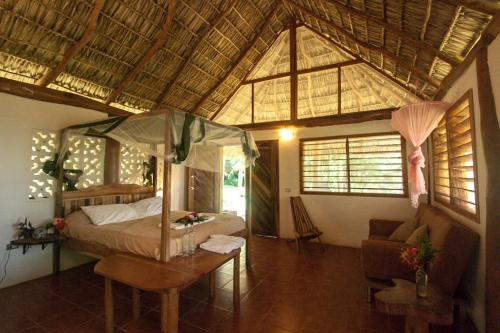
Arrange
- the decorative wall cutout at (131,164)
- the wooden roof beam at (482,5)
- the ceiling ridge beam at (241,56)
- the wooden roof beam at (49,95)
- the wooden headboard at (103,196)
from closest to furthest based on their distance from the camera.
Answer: the wooden roof beam at (482,5)
the wooden roof beam at (49,95)
the wooden headboard at (103,196)
the decorative wall cutout at (131,164)
the ceiling ridge beam at (241,56)

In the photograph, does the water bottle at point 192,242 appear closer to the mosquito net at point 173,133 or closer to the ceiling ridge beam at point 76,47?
the mosquito net at point 173,133

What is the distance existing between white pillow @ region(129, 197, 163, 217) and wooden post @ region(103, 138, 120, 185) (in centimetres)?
53

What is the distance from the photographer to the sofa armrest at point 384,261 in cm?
230

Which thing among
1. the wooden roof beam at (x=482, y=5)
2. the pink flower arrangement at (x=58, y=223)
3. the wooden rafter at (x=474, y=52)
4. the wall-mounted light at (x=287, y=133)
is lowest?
the pink flower arrangement at (x=58, y=223)

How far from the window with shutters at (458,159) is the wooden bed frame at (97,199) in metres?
2.59

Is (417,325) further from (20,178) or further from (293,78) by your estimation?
(293,78)

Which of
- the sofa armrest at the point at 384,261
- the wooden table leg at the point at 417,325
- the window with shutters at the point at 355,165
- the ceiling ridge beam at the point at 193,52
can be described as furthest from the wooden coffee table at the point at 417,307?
the ceiling ridge beam at the point at 193,52

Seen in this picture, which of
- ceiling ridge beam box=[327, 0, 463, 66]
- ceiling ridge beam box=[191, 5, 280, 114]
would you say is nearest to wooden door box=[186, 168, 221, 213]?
ceiling ridge beam box=[191, 5, 280, 114]

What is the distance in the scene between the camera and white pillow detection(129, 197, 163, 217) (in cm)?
363

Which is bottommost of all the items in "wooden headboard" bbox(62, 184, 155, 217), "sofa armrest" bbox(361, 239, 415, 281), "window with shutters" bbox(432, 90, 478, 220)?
"sofa armrest" bbox(361, 239, 415, 281)

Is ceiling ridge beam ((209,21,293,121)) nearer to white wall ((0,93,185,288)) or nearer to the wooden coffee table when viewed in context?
white wall ((0,93,185,288))

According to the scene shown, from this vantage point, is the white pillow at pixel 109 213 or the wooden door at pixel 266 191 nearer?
the white pillow at pixel 109 213

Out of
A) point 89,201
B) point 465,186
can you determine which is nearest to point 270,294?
point 465,186

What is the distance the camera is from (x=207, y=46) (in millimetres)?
4168
